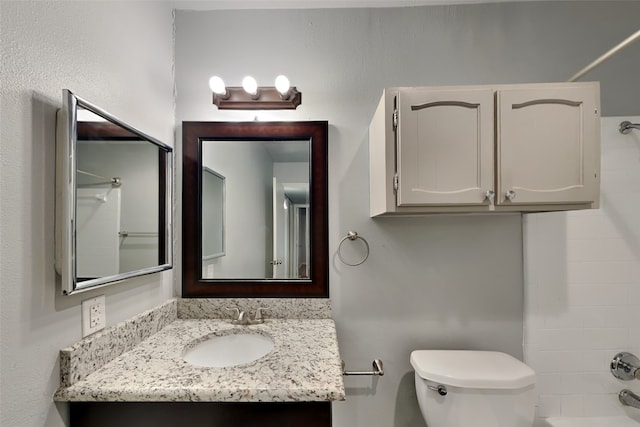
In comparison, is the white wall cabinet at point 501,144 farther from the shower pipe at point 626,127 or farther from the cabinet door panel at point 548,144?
the shower pipe at point 626,127

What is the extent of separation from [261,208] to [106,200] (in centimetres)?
66

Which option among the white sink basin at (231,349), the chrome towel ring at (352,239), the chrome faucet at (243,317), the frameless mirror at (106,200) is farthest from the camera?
the chrome towel ring at (352,239)

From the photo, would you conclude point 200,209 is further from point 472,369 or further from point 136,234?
point 472,369

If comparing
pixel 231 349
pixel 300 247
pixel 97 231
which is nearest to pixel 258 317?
pixel 231 349

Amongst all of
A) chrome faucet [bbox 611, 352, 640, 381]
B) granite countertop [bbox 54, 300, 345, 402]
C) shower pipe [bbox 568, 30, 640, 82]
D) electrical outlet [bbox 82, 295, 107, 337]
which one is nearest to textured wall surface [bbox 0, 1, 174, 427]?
electrical outlet [bbox 82, 295, 107, 337]

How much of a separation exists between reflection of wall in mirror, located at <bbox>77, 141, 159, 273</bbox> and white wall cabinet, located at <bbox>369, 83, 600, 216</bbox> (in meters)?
1.04

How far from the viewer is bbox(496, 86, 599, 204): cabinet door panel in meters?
1.14

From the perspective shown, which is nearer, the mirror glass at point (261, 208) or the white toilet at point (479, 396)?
the white toilet at point (479, 396)

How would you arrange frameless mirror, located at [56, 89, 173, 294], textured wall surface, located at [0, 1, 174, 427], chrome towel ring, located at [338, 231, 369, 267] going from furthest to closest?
chrome towel ring, located at [338, 231, 369, 267] → frameless mirror, located at [56, 89, 173, 294] → textured wall surface, located at [0, 1, 174, 427]

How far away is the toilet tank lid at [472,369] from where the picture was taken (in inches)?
47.5

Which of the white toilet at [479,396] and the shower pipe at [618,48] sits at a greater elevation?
the shower pipe at [618,48]

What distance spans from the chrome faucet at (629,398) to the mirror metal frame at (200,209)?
1539mm

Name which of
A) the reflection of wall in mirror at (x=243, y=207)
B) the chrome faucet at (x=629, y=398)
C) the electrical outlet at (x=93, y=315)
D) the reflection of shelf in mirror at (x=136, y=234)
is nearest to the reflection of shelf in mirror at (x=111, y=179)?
the reflection of shelf in mirror at (x=136, y=234)

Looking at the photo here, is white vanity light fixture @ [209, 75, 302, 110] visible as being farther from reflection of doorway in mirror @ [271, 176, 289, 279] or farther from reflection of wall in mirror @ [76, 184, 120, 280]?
reflection of wall in mirror @ [76, 184, 120, 280]
